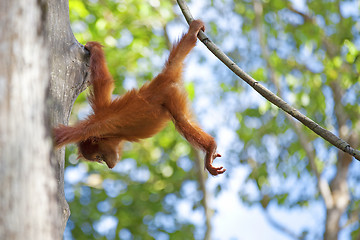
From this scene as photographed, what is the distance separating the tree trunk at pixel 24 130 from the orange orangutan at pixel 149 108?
2191 mm

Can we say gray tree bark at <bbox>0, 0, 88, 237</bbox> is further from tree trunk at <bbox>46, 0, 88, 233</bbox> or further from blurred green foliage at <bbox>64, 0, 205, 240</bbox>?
blurred green foliage at <bbox>64, 0, 205, 240</bbox>

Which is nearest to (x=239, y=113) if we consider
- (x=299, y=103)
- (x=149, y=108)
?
(x=299, y=103)

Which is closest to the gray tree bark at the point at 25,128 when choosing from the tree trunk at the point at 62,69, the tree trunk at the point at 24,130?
the tree trunk at the point at 24,130

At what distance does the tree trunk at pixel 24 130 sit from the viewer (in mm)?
1593

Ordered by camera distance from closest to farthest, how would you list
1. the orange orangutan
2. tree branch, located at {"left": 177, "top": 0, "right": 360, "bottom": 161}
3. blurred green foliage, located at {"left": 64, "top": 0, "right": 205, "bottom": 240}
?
tree branch, located at {"left": 177, "top": 0, "right": 360, "bottom": 161}
the orange orangutan
blurred green foliage, located at {"left": 64, "top": 0, "right": 205, "bottom": 240}

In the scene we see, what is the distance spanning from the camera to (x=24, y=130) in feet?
5.43

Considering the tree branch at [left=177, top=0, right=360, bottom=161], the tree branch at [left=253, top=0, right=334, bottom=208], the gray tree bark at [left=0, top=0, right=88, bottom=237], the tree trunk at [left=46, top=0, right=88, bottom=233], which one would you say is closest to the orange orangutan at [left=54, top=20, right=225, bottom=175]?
the tree trunk at [left=46, top=0, right=88, bottom=233]

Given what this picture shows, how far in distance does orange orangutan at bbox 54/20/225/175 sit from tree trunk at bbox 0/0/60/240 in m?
2.19

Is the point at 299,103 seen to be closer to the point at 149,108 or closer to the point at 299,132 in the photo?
the point at 299,132

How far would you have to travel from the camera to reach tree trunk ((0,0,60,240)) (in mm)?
1593

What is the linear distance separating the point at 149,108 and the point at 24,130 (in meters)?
2.53

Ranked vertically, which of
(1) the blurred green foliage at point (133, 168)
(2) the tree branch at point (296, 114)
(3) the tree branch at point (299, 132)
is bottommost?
(1) the blurred green foliage at point (133, 168)

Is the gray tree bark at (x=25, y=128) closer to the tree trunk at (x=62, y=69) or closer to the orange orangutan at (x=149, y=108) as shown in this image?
the tree trunk at (x=62, y=69)

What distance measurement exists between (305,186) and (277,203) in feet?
2.19
